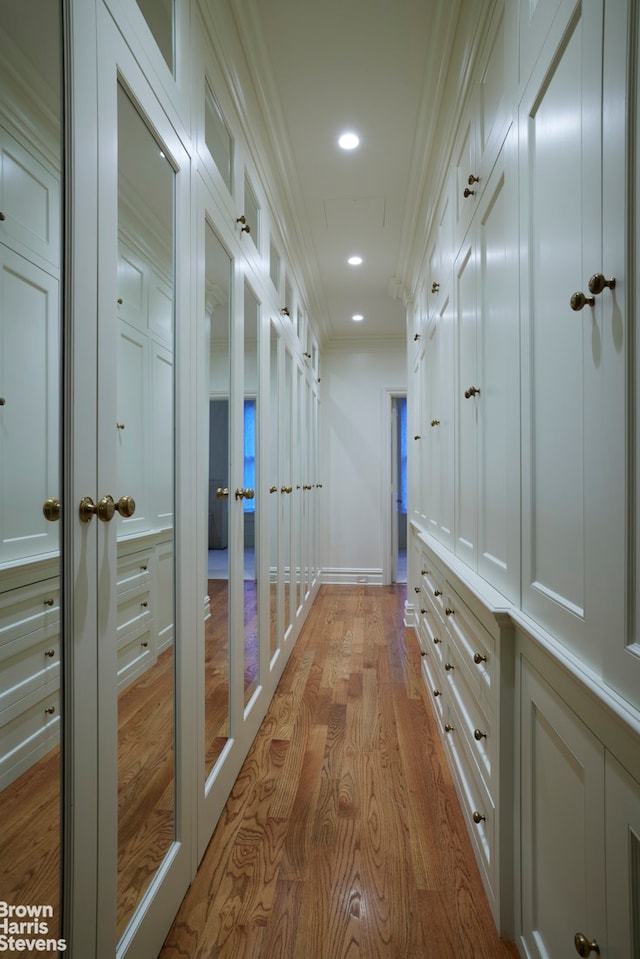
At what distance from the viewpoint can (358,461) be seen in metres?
5.57

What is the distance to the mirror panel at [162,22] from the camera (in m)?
1.08

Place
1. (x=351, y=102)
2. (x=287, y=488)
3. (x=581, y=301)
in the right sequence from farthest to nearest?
(x=287, y=488) → (x=351, y=102) → (x=581, y=301)

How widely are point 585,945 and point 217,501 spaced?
4.31 ft

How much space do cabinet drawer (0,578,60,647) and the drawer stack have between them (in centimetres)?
94

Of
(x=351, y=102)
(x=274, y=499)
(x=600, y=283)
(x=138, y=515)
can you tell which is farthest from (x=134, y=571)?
(x=351, y=102)

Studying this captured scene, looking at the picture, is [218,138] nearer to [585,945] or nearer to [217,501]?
[217,501]

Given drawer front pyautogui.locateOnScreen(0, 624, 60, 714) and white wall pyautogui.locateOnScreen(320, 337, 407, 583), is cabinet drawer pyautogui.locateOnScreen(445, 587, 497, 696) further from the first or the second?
white wall pyautogui.locateOnScreen(320, 337, 407, 583)

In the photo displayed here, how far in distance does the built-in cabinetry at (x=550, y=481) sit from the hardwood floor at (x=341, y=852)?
13 centimetres

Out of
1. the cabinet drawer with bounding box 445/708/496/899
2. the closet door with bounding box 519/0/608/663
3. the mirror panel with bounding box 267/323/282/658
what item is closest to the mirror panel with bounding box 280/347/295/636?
the mirror panel with bounding box 267/323/282/658

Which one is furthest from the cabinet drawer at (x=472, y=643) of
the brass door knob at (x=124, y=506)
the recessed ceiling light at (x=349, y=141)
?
the recessed ceiling light at (x=349, y=141)

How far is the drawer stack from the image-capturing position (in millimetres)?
1170

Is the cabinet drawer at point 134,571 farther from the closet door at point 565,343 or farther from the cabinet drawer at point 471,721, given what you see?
the cabinet drawer at point 471,721

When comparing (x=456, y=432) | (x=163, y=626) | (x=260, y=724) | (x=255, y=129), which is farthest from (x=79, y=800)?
(x=255, y=129)

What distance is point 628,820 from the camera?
659 millimetres
